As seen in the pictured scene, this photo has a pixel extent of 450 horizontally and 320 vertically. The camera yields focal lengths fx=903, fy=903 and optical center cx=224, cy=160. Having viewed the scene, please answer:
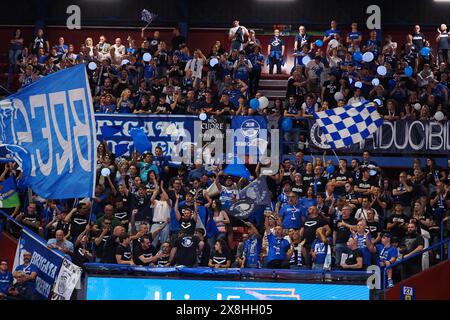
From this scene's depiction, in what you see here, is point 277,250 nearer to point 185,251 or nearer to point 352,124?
point 185,251

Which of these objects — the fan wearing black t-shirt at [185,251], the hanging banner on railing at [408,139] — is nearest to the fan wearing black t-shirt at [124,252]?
the fan wearing black t-shirt at [185,251]

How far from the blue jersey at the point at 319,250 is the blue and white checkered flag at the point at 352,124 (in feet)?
13.3

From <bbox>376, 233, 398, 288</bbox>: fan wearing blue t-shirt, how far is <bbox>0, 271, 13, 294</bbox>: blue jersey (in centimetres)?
717

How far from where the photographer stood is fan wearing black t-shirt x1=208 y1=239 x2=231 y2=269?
17.6 metres

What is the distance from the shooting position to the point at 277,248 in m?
17.7

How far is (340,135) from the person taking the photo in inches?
837

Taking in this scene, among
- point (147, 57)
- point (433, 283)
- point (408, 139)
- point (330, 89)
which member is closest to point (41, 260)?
point (433, 283)

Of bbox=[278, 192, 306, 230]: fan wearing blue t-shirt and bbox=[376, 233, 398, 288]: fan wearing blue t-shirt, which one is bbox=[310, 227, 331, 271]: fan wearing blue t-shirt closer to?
bbox=[278, 192, 306, 230]: fan wearing blue t-shirt

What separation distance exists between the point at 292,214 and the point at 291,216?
5 cm

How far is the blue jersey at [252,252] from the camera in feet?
58.3

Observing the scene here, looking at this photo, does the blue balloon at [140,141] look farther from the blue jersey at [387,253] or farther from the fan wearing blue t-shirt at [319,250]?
the blue jersey at [387,253]
